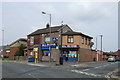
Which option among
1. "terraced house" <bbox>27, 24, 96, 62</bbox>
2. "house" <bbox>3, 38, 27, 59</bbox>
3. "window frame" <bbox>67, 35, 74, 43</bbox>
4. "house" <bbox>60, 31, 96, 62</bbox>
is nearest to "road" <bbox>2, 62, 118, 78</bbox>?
"terraced house" <bbox>27, 24, 96, 62</bbox>

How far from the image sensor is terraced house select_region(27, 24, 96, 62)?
43.5 meters

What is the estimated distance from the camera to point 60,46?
143 ft

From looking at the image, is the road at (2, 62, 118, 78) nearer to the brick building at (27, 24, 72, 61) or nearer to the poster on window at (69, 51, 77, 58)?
the poster on window at (69, 51, 77, 58)

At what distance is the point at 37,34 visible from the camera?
5053 cm

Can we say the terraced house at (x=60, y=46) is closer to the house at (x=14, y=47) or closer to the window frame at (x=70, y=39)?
the window frame at (x=70, y=39)

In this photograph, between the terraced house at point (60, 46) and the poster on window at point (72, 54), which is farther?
the terraced house at point (60, 46)

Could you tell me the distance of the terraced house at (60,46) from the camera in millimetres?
43500

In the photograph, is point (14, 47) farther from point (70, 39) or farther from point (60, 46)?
point (70, 39)

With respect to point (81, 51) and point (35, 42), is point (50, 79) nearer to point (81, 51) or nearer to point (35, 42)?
point (81, 51)

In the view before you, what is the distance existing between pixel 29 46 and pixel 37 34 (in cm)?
456

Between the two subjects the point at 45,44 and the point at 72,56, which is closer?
the point at 72,56

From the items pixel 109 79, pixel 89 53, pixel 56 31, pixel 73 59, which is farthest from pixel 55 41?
pixel 109 79

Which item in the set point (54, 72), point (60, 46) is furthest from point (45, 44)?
point (54, 72)

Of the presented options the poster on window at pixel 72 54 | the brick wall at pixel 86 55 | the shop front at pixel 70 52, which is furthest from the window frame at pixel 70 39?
the brick wall at pixel 86 55
